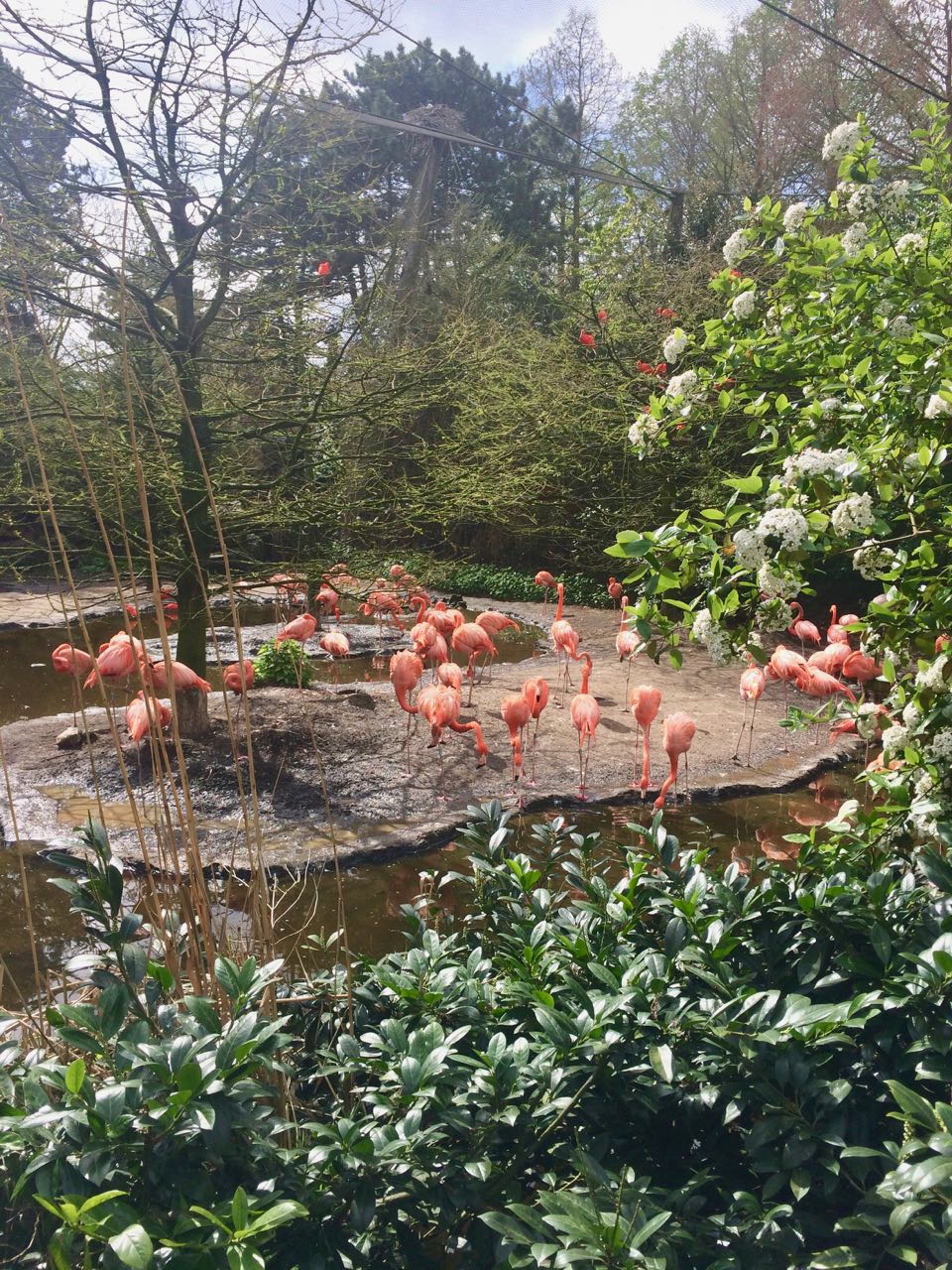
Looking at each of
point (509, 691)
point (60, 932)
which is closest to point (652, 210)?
point (509, 691)

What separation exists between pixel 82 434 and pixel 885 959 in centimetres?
420

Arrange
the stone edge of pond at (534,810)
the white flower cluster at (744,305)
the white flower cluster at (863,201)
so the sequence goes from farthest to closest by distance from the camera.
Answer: the stone edge of pond at (534,810) → the white flower cluster at (744,305) → the white flower cluster at (863,201)

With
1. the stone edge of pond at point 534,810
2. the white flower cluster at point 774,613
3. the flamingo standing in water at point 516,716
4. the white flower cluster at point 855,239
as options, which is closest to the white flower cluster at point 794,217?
the white flower cluster at point 855,239

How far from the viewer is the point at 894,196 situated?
2109 mm

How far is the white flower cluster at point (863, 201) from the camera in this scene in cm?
206

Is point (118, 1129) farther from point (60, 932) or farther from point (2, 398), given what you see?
point (2, 398)

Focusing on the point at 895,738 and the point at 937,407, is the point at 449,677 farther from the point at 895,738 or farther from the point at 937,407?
the point at 937,407

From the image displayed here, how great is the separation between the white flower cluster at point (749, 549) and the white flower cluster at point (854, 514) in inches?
4.7

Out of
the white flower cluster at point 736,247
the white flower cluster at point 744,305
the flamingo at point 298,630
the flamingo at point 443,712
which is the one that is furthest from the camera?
the flamingo at point 298,630

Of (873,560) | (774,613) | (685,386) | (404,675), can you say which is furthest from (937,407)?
(404,675)

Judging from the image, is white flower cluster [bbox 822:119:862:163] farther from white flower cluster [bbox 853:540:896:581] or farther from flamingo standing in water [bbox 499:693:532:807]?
flamingo standing in water [bbox 499:693:532:807]

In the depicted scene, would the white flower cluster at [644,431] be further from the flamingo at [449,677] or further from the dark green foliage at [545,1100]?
the flamingo at [449,677]

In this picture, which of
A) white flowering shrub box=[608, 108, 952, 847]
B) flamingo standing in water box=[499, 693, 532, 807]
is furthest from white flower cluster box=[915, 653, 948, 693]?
flamingo standing in water box=[499, 693, 532, 807]

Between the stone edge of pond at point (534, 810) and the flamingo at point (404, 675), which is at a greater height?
the flamingo at point (404, 675)
